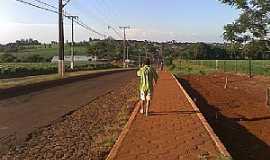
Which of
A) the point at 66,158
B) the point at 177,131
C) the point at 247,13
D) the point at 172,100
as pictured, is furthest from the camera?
the point at 247,13

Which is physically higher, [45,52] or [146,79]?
[146,79]

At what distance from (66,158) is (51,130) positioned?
3.76m

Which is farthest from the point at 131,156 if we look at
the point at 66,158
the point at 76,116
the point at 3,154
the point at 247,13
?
the point at 247,13

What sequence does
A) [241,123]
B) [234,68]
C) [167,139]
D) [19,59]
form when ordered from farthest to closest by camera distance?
[19,59]
[234,68]
[241,123]
[167,139]

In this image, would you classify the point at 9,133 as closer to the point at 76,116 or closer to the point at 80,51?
the point at 76,116

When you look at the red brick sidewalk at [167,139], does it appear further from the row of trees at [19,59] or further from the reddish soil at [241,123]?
the row of trees at [19,59]

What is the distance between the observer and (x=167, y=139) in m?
10.2

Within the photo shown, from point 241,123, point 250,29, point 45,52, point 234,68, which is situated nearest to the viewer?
point 241,123

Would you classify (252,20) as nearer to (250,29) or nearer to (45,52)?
(250,29)

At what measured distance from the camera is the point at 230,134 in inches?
566

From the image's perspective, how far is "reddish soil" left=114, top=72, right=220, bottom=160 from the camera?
28.1 ft

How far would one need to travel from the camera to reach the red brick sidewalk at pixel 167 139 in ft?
28.1

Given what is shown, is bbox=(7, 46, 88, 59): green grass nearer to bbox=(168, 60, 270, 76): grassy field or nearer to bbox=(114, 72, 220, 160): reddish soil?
bbox=(168, 60, 270, 76): grassy field

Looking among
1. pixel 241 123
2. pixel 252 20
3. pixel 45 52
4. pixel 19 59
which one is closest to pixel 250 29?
pixel 252 20
